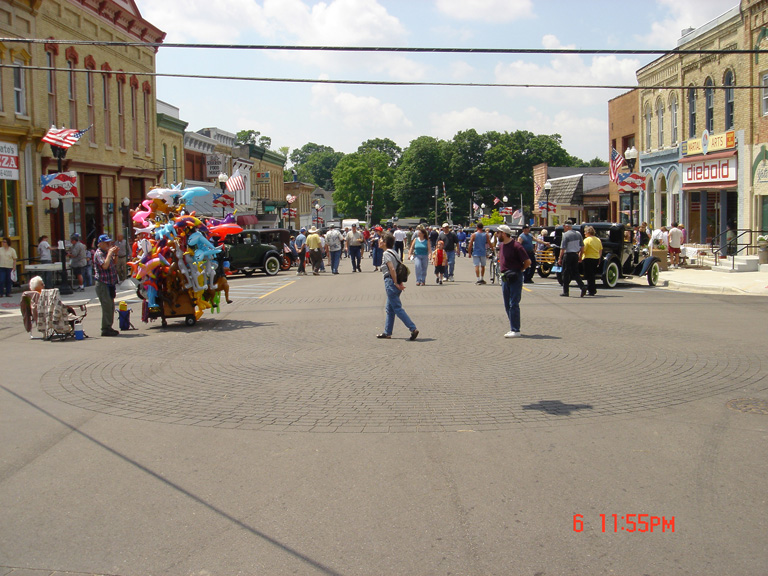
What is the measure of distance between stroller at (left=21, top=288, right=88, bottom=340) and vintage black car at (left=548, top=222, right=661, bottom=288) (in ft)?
42.5

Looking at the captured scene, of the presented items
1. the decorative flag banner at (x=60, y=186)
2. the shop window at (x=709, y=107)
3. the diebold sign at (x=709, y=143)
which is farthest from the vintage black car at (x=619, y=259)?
the decorative flag banner at (x=60, y=186)

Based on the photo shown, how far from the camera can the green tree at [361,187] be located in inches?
4828

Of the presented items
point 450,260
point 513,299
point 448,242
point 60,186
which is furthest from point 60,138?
Result: point 513,299

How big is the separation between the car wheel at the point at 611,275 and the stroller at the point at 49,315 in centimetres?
1391

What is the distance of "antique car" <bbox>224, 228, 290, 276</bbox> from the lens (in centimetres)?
3059

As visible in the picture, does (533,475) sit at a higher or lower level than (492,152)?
lower

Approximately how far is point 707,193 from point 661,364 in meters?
25.8

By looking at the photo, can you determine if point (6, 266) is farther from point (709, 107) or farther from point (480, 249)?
point (709, 107)

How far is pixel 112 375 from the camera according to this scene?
10.1 metres

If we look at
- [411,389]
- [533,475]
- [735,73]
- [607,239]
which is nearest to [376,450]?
[533,475]

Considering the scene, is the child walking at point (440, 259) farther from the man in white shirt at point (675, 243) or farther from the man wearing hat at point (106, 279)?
the man wearing hat at point (106, 279)

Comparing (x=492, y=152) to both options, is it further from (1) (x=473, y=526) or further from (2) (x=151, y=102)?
(1) (x=473, y=526)

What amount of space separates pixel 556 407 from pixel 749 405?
76.1 inches

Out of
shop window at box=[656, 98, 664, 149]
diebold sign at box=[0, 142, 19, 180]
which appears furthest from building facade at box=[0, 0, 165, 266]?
shop window at box=[656, 98, 664, 149]
